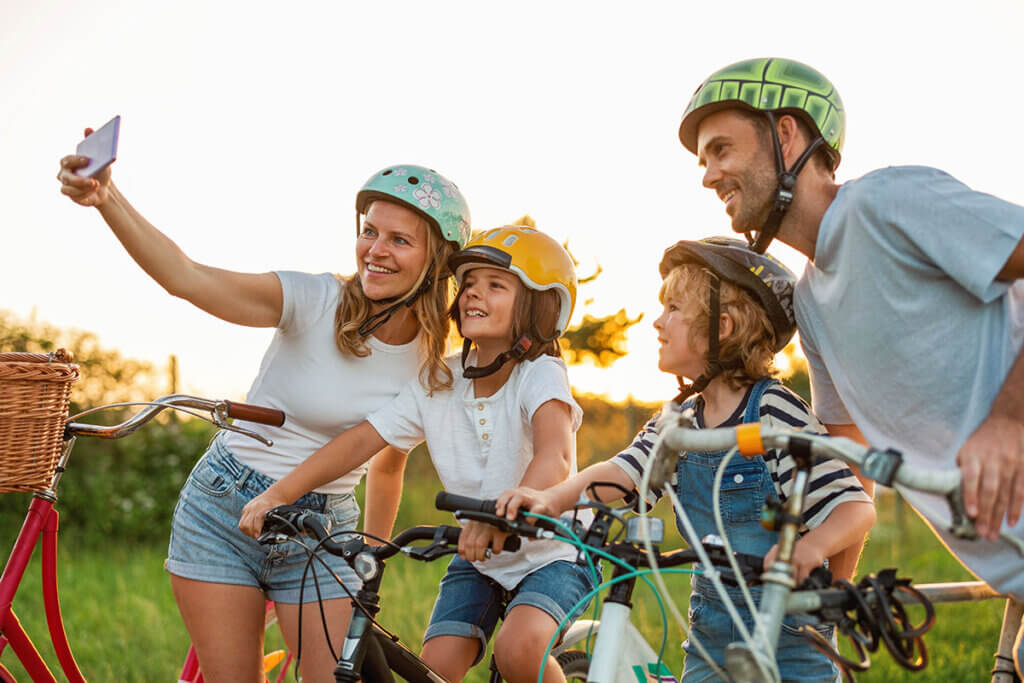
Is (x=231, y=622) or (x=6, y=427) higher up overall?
(x=6, y=427)

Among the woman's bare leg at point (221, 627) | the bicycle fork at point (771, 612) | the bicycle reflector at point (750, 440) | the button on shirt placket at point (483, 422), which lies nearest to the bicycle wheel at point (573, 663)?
the button on shirt placket at point (483, 422)

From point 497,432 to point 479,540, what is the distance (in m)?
1.02

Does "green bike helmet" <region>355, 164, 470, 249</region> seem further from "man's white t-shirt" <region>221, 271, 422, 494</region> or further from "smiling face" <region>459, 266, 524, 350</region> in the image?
"man's white t-shirt" <region>221, 271, 422, 494</region>

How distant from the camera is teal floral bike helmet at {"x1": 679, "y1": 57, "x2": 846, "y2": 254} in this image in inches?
128

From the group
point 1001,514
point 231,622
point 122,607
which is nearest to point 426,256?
point 231,622

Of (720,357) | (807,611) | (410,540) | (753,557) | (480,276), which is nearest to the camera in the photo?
(807,611)

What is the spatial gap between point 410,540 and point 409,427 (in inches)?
42.1

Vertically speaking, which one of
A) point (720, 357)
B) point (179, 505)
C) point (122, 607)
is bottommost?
point (122, 607)

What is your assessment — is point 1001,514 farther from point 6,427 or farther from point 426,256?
point 6,427

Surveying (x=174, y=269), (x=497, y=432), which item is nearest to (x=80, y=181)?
(x=174, y=269)

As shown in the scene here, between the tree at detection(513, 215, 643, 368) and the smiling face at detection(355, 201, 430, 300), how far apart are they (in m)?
3.48

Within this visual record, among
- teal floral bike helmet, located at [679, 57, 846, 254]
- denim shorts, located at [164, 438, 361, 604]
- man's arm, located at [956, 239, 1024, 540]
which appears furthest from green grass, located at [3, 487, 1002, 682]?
man's arm, located at [956, 239, 1024, 540]

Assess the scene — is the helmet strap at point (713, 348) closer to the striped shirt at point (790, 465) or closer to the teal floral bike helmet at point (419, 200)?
the striped shirt at point (790, 465)

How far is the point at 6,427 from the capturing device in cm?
329
